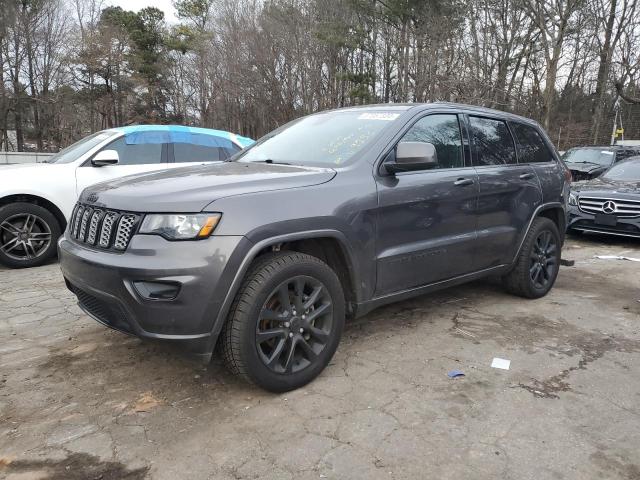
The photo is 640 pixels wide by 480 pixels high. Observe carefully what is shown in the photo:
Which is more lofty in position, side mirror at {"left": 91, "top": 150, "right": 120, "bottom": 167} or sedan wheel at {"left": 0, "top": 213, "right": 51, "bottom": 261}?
side mirror at {"left": 91, "top": 150, "right": 120, "bottom": 167}

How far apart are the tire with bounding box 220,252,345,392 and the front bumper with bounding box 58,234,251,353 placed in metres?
0.15

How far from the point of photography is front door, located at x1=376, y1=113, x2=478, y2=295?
10.9 ft

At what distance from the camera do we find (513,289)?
4.77 meters

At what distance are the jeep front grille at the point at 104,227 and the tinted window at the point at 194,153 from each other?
12.8ft

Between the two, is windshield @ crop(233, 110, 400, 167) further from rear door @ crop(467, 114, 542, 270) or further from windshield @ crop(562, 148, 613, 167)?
windshield @ crop(562, 148, 613, 167)

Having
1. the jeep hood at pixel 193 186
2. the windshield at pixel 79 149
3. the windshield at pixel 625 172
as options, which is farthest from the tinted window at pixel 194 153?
the windshield at pixel 625 172

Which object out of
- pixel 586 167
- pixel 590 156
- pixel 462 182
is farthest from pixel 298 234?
pixel 590 156

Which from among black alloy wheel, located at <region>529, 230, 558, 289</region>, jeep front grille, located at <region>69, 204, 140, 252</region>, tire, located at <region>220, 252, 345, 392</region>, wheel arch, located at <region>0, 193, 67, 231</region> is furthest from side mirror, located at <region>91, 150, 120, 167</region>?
black alloy wheel, located at <region>529, 230, 558, 289</region>

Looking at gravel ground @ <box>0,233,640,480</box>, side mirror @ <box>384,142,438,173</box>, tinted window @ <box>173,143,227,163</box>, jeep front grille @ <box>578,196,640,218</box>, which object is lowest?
gravel ground @ <box>0,233,640,480</box>

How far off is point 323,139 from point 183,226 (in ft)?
5.03

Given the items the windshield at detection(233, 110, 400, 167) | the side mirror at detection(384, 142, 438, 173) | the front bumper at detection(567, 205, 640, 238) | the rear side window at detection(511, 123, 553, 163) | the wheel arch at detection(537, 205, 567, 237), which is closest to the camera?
the side mirror at detection(384, 142, 438, 173)

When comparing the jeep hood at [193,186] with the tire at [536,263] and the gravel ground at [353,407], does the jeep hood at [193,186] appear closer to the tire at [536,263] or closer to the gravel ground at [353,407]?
the gravel ground at [353,407]

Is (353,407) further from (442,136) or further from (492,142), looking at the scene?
(492,142)

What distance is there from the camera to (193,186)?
2766 millimetres
